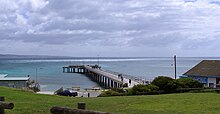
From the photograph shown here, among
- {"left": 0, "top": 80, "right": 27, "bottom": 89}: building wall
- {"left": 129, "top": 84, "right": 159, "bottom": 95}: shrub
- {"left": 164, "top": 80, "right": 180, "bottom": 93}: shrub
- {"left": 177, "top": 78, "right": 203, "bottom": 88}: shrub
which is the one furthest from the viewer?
{"left": 0, "top": 80, "right": 27, "bottom": 89}: building wall

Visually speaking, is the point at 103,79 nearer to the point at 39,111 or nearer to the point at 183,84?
the point at 183,84

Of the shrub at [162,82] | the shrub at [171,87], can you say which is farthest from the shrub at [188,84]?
the shrub at [162,82]

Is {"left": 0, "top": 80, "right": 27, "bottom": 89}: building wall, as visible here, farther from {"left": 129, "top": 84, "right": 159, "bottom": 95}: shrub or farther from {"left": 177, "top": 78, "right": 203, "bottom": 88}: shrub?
{"left": 177, "top": 78, "right": 203, "bottom": 88}: shrub

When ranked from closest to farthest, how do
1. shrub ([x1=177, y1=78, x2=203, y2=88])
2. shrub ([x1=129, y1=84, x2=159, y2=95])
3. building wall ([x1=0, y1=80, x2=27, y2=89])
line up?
shrub ([x1=129, y1=84, x2=159, y2=95]), shrub ([x1=177, y1=78, x2=203, y2=88]), building wall ([x1=0, y1=80, x2=27, y2=89])

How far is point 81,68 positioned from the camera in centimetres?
15600

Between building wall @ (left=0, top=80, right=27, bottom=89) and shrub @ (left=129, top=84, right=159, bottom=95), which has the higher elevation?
shrub @ (left=129, top=84, right=159, bottom=95)

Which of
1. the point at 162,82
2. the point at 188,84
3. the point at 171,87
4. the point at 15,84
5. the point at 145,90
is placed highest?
the point at 162,82

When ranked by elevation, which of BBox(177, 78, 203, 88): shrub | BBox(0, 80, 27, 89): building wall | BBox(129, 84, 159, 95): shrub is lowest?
BBox(0, 80, 27, 89): building wall

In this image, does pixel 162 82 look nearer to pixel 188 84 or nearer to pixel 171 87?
pixel 171 87

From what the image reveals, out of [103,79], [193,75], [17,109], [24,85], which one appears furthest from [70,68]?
[17,109]

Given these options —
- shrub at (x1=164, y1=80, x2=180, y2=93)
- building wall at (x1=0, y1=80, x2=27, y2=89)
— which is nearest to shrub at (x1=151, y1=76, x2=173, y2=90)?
shrub at (x1=164, y1=80, x2=180, y2=93)

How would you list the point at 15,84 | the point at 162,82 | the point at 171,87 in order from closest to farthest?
1. the point at 171,87
2. the point at 162,82
3. the point at 15,84

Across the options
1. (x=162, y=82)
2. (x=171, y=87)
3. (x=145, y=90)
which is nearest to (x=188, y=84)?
(x=171, y=87)

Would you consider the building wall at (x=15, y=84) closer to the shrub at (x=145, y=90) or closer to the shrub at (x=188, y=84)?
the shrub at (x=145, y=90)
